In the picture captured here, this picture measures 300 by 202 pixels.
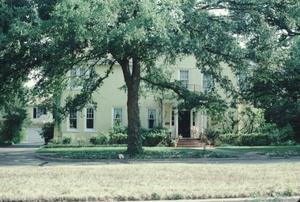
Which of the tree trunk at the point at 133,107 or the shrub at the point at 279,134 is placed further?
the shrub at the point at 279,134

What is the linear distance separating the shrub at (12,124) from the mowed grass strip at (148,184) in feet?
112

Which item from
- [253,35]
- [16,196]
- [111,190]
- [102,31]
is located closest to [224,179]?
[111,190]

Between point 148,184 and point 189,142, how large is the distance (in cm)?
3067

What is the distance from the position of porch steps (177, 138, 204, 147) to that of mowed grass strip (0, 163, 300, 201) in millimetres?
26165

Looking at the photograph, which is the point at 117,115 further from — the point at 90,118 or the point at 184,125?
the point at 184,125

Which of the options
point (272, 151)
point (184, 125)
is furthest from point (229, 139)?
point (272, 151)

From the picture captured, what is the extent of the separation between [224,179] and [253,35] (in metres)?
15.1

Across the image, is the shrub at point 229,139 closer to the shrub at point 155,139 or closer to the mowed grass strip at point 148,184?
the shrub at point 155,139

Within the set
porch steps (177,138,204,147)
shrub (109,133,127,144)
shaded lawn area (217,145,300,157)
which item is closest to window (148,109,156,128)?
porch steps (177,138,204,147)

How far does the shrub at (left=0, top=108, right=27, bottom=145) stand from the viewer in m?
47.6

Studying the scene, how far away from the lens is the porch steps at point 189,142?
41.4 meters

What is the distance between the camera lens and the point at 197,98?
91.6 ft

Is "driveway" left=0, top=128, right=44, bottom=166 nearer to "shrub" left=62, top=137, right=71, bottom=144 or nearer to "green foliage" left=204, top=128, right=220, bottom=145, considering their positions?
"shrub" left=62, top=137, right=71, bottom=144

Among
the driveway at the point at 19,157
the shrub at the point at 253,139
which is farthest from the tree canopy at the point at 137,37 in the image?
the shrub at the point at 253,139
